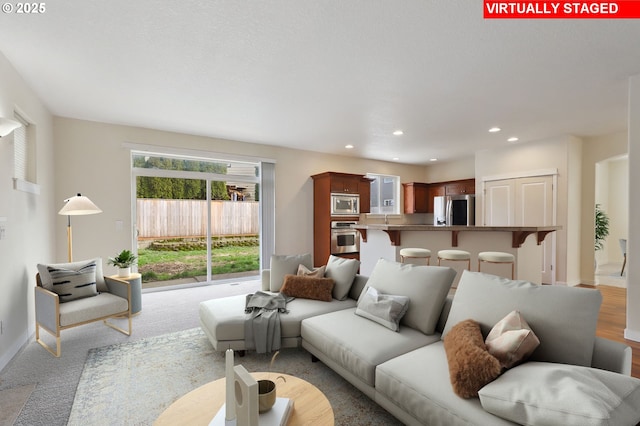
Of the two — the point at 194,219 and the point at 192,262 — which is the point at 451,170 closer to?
the point at 194,219

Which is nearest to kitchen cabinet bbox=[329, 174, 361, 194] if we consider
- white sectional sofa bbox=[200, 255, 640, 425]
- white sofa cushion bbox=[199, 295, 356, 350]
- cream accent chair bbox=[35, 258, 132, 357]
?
white sofa cushion bbox=[199, 295, 356, 350]

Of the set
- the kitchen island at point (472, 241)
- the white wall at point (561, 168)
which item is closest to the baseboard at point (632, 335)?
the kitchen island at point (472, 241)

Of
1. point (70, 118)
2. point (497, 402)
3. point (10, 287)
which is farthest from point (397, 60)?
point (70, 118)

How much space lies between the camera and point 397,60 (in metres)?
2.74

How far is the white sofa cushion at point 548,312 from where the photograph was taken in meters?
1.50

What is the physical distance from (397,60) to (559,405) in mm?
2640

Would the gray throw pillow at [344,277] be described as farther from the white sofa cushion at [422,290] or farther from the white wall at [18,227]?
the white wall at [18,227]

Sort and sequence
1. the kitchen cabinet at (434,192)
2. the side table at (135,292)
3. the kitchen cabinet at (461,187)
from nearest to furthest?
the side table at (135,292), the kitchen cabinet at (461,187), the kitchen cabinet at (434,192)

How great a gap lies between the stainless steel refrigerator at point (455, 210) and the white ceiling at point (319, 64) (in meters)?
2.29

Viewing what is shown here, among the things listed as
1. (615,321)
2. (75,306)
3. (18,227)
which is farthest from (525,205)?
(18,227)

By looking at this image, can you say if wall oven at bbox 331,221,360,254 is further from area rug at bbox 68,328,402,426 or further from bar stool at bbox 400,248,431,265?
area rug at bbox 68,328,402,426

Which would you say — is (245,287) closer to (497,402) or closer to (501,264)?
(501,264)

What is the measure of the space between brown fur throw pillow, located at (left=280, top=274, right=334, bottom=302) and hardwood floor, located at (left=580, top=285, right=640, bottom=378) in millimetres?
2521

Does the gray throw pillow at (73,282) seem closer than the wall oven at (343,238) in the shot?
Yes
